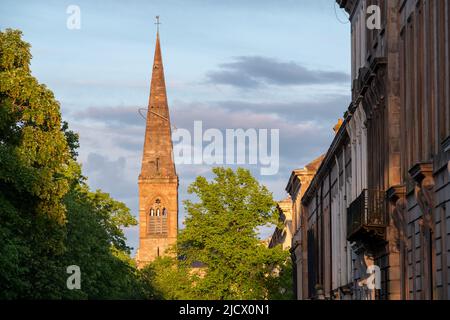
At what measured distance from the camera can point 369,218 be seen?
43.5 meters

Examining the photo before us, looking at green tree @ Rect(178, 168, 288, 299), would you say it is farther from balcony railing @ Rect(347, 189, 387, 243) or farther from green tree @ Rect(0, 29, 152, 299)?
balcony railing @ Rect(347, 189, 387, 243)

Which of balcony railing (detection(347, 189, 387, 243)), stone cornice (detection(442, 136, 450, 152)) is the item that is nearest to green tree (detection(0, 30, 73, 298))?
balcony railing (detection(347, 189, 387, 243))

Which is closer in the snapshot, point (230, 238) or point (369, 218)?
point (369, 218)

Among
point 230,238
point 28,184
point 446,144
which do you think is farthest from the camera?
point 230,238

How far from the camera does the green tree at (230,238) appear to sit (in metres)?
97.1

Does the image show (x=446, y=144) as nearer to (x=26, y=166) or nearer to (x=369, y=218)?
(x=369, y=218)

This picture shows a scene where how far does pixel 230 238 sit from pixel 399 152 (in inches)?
2230

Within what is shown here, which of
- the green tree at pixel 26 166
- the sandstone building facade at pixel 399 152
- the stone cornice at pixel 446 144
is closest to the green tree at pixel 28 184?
the green tree at pixel 26 166

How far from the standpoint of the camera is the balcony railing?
141ft

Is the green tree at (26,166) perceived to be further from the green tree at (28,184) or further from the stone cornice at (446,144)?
the stone cornice at (446,144)

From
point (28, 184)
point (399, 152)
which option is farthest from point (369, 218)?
point (28, 184)

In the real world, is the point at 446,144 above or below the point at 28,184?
below

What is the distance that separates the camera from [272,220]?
328ft
